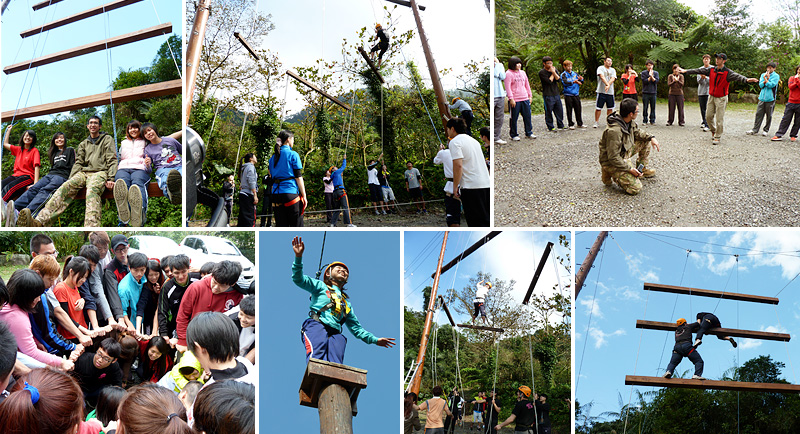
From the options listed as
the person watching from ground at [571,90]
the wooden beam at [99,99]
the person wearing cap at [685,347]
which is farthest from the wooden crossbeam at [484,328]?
the wooden beam at [99,99]

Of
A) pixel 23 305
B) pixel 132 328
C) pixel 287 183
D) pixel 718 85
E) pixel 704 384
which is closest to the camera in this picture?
pixel 23 305

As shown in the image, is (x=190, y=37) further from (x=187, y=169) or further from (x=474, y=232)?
(x=474, y=232)

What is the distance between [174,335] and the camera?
4.28m

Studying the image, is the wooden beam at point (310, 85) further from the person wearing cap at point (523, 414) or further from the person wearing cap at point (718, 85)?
the person wearing cap at point (718, 85)

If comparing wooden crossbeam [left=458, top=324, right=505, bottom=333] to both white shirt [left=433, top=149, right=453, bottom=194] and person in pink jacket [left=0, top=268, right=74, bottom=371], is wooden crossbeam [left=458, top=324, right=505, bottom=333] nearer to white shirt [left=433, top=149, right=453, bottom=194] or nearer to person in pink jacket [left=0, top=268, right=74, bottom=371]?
white shirt [left=433, top=149, right=453, bottom=194]

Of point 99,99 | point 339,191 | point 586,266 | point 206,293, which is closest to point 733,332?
point 586,266

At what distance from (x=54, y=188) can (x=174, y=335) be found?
2231 millimetres

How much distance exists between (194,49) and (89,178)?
62.6 inches

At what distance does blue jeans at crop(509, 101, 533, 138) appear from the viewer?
628cm

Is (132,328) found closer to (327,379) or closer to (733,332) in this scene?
(327,379)

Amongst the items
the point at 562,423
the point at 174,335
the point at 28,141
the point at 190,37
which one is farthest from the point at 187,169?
the point at 562,423

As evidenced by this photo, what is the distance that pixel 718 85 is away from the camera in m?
6.65

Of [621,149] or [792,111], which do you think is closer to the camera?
[621,149]

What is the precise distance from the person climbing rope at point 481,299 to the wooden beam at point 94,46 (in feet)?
12.8
